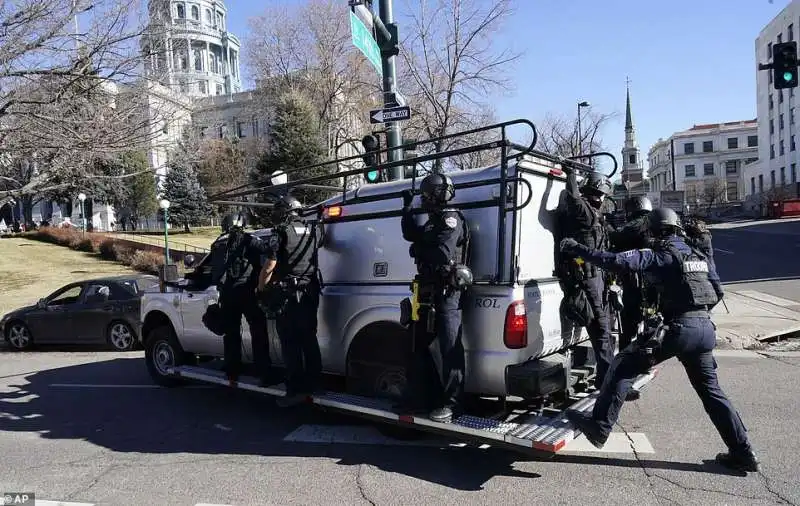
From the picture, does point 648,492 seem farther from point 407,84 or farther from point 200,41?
point 407,84

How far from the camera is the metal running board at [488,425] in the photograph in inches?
159

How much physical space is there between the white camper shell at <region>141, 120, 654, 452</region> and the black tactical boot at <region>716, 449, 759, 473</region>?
93 centimetres

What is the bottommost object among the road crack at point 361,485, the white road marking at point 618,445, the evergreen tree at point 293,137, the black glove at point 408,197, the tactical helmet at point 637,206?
the white road marking at point 618,445

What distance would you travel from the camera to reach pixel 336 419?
19.3ft

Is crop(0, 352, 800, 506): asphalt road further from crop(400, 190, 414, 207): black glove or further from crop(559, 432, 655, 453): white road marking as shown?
crop(400, 190, 414, 207): black glove

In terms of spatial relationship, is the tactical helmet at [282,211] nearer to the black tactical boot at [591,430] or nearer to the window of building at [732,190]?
the black tactical boot at [591,430]

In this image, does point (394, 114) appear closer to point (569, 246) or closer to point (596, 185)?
point (596, 185)

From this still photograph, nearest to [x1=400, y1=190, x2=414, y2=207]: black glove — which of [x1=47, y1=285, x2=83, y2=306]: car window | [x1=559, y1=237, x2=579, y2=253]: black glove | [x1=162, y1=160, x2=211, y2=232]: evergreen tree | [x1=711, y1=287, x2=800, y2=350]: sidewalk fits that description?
[x1=559, y1=237, x2=579, y2=253]: black glove

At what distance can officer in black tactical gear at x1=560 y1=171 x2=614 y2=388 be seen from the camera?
4926 millimetres

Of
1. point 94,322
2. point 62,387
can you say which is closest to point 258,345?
point 62,387

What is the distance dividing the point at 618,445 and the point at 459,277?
1930 millimetres

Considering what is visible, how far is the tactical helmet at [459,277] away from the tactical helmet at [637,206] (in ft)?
9.21

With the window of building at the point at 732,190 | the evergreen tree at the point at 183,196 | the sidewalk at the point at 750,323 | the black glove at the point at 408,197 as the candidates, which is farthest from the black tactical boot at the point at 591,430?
the window of building at the point at 732,190

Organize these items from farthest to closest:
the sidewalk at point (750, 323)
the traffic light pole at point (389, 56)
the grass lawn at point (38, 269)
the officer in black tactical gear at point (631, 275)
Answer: the grass lawn at point (38, 269) → the traffic light pole at point (389, 56) → the sidewalk at point (750, 323) → the officer in black tactical gear at point (631, 275)
